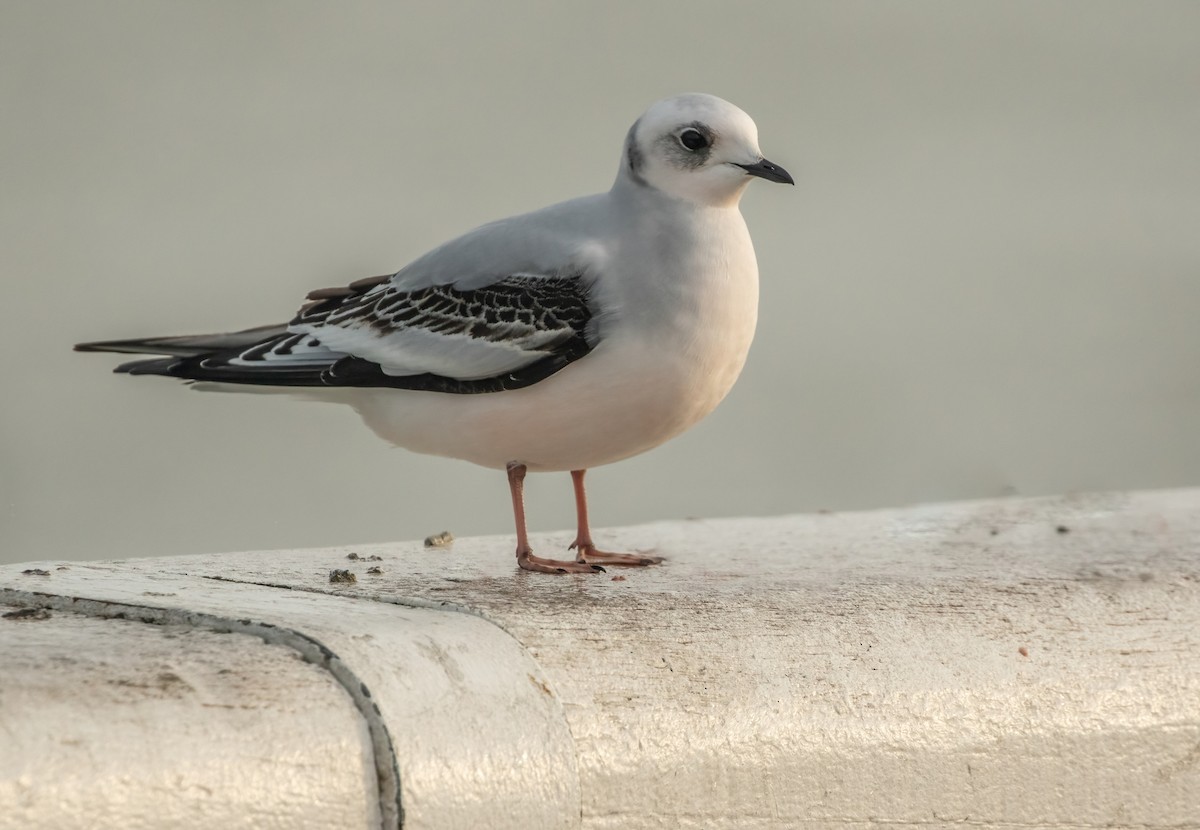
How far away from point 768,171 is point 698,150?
171 millimetres

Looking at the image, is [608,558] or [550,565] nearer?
[550,565]

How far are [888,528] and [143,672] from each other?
2.34 m

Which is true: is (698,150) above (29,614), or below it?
above

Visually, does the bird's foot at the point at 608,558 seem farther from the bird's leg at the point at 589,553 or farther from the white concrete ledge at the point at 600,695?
the white concrete ledge at the point at 600,695

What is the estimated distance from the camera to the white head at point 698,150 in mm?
3291

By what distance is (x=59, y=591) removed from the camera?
2.84 metres

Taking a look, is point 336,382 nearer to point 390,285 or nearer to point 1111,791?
point 390,285

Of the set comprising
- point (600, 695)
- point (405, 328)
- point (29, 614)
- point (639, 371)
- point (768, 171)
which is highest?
point (768, 171)

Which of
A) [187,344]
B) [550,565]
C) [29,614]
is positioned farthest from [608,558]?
[29,614]

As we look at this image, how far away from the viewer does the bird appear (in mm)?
3182

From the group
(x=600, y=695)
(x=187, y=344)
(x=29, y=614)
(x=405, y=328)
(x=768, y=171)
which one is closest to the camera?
(x=600, y=695)

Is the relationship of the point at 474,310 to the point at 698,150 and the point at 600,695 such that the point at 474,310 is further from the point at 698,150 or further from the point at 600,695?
the point at 600,695

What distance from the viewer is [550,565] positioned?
340cm

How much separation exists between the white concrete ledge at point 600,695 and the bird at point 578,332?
321 millimetres
